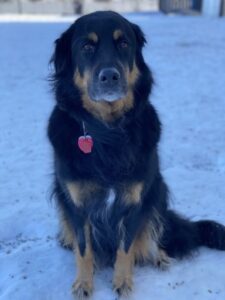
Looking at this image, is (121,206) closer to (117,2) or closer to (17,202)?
(17,202)

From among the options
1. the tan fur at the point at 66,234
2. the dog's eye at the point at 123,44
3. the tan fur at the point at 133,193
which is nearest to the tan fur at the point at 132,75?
the dog's eye at the point at 123,44

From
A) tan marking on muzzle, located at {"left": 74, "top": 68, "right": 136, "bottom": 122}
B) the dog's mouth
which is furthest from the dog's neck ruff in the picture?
the dog's mouth

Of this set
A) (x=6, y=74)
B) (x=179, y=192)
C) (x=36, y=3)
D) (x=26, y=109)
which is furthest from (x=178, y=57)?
(x=36, y=3)

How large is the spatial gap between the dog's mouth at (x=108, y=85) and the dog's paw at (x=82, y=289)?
1214 mm

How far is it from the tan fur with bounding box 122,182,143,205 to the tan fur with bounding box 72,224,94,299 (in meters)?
0.36

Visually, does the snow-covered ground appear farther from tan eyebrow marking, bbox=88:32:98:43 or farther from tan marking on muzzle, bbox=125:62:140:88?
tan eyebrow marking, bbox=88:32:98:43

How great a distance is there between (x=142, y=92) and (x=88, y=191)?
70cm

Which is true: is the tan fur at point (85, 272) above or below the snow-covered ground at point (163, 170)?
above

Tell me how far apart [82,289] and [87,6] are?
84.0 feet

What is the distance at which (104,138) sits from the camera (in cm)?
302

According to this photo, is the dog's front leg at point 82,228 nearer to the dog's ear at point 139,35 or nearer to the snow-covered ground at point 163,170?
the snow-covered ground at point 163,170

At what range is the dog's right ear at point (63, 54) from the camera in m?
3.01

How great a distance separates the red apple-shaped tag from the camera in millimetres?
2965

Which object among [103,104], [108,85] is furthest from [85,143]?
[108,85]
